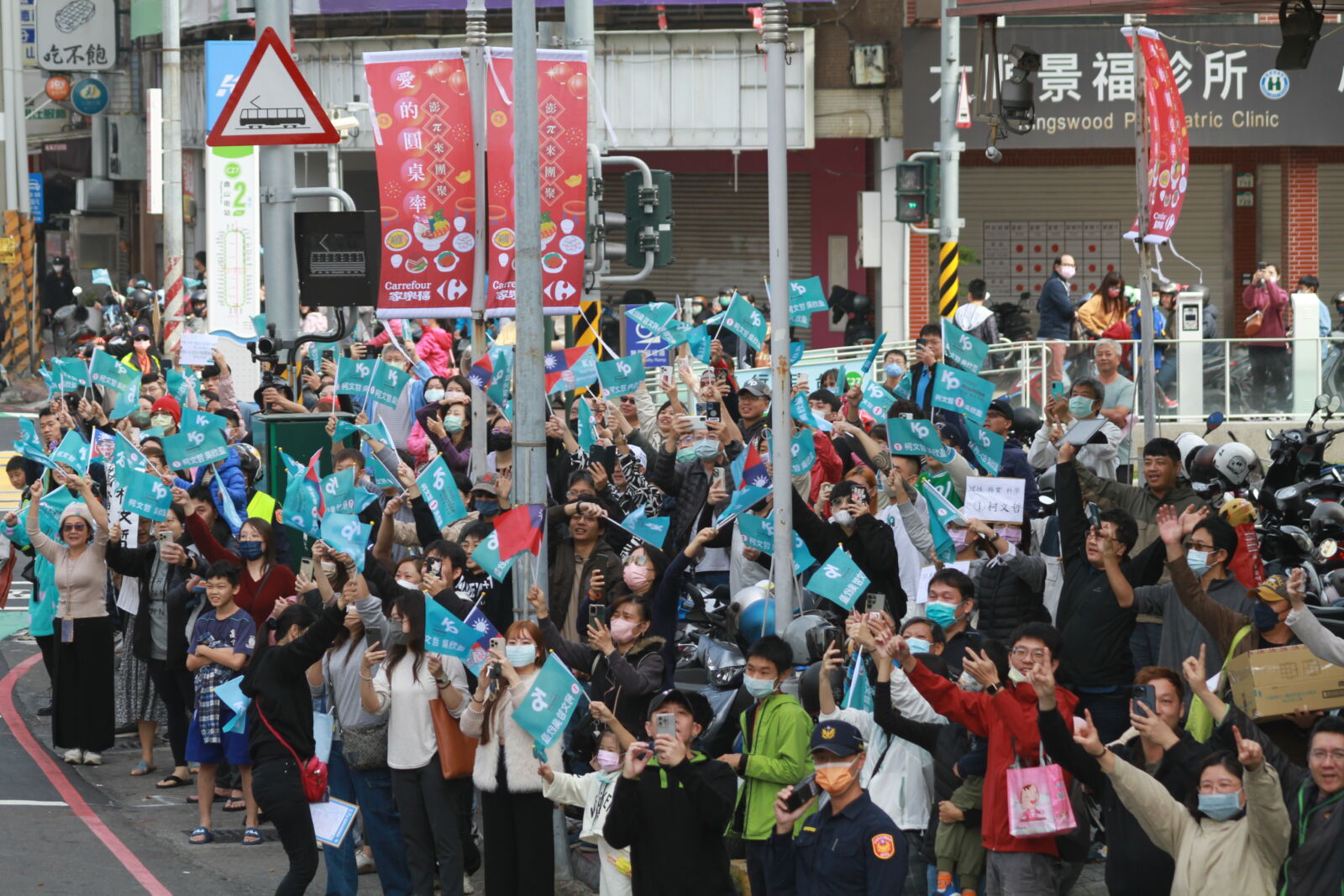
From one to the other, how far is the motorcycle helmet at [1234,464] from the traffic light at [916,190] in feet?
34.3

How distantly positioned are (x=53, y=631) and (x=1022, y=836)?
7.56m

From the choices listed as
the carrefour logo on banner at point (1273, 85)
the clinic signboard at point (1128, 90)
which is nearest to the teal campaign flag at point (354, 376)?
the clinic signboard at point (1128, 90)

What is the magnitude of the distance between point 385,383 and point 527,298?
282cm

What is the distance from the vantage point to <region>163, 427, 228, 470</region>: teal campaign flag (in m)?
11.8

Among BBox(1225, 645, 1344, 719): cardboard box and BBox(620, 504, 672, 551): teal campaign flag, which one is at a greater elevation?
BBox(620, 504, 672, 551): teal campaign flag

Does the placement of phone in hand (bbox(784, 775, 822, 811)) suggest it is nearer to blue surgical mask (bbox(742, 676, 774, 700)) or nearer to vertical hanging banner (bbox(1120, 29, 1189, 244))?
blue surgical mask (bbox(742, 676, 774, 700))

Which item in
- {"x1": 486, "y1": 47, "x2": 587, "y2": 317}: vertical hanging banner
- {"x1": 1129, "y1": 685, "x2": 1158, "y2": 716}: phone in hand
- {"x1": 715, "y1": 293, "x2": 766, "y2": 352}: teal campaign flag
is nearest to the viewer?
{"x1": 1129, "y1": 685, "x2": 1158, "y2": 716}: phone in hand

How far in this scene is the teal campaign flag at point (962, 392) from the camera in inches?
416

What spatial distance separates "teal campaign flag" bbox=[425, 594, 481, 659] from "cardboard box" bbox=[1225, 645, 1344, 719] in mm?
3324

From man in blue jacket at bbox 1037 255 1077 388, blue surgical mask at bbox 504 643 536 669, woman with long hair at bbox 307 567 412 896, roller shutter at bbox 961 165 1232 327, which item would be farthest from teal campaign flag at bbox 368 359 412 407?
roller shutter at bbox 961 165 1232 327

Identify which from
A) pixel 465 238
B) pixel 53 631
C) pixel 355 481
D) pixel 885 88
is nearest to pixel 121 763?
pixel 53 631

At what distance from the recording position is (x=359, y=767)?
31.0 ft

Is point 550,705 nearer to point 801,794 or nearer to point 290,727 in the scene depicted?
point 801,794

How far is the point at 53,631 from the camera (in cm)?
1277
